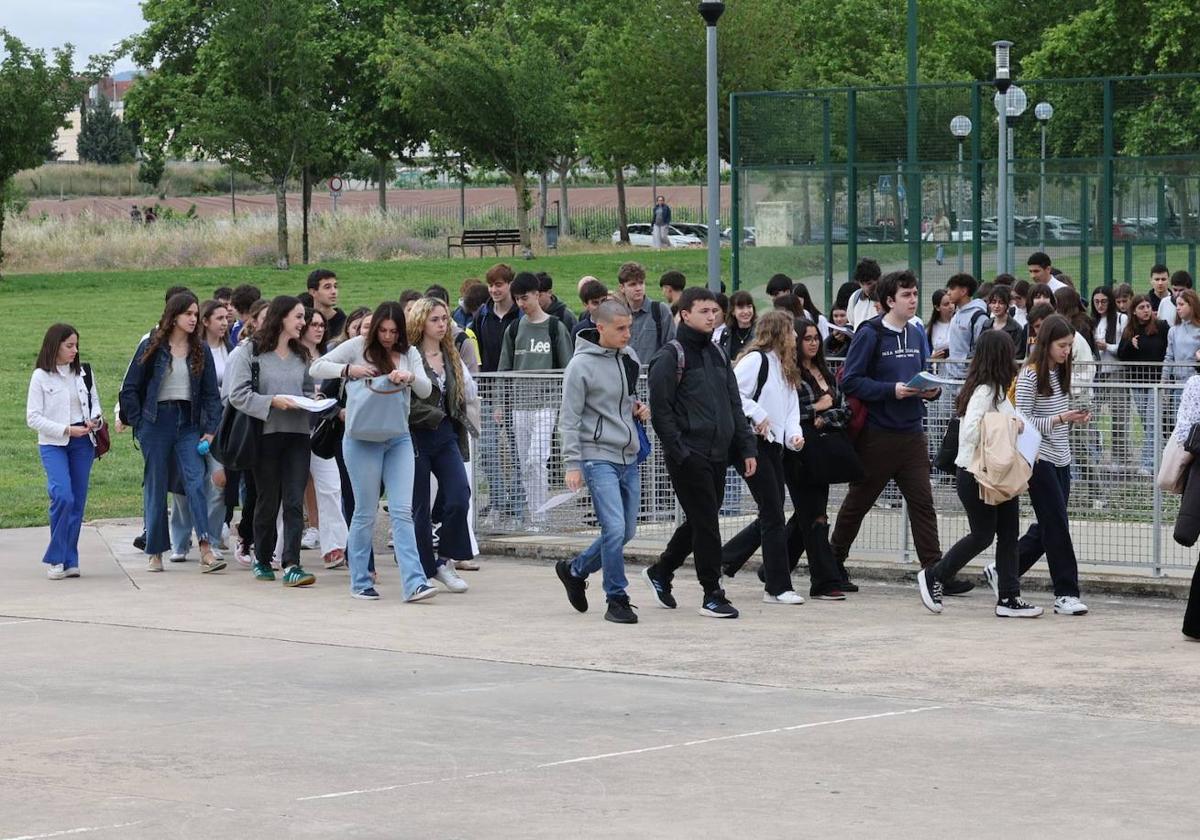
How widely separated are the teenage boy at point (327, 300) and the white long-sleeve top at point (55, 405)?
177cm

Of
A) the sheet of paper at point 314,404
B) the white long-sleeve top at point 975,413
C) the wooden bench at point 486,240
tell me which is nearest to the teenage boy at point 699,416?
the white long-sleeve top at point 975,413

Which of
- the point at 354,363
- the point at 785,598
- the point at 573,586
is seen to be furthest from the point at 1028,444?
the point at 354,363

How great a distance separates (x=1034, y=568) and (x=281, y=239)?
37.9 m

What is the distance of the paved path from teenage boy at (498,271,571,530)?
5.16 ft

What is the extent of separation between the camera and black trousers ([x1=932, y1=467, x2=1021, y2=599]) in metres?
10.8

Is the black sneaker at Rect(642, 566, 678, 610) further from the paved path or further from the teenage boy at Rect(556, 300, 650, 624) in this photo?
the teenage boy at Rect(556, 300, 650, 624)

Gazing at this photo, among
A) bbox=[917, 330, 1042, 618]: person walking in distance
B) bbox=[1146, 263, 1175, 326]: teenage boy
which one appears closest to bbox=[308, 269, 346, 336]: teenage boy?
bbox=[917, 330, 1042, 618]: person walking in distance

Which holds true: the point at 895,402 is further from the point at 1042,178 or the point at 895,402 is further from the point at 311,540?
the point at 1042,178

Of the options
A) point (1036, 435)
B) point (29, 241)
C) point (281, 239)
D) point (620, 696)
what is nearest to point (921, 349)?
point (1036, 435)

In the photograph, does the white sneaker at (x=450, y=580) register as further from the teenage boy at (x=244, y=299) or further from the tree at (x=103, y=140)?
the tree at (x=103, y=140)

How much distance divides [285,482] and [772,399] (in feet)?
10.2

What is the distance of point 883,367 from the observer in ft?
37.4

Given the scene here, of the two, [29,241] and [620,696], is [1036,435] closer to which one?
[620,696]

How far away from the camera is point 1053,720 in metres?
8.06
